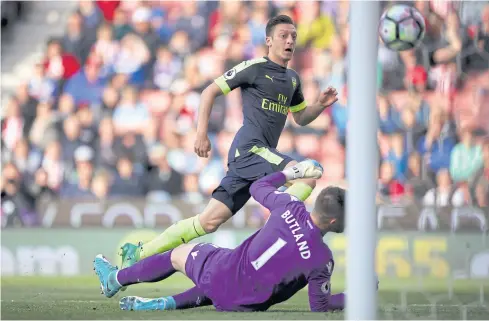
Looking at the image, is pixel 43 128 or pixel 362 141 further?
pixel 43 128

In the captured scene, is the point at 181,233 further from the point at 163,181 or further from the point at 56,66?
the point at 56,66

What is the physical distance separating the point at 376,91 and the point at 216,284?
2232 mm

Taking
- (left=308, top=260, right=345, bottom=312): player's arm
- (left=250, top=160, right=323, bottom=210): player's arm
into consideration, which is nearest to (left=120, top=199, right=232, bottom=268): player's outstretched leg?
(left=250, top=160, right=323, bottom=210): player's arm

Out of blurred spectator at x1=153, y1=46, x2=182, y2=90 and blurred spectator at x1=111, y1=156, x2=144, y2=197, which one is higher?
blurred spectator at x1=153, y1=46, x2=182, y2=90

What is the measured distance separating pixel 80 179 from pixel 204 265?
227 inches

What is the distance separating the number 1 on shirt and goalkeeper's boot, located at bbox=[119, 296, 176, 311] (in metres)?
0.68

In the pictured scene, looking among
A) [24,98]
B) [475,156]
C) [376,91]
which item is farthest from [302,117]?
[24,98]

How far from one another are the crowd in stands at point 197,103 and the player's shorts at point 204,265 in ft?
15.5

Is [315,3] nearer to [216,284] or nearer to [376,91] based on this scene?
[216,284]

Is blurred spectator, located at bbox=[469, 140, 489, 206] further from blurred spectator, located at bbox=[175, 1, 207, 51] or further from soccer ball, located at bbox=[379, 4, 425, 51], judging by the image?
blurred spectator, located at bbox=[175, 1, 207, 51]

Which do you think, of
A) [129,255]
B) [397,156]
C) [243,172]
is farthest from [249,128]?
[397,156]

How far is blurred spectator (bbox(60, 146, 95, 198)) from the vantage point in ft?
38.0

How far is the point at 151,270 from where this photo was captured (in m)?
6.27

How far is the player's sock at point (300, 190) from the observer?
6.36m
